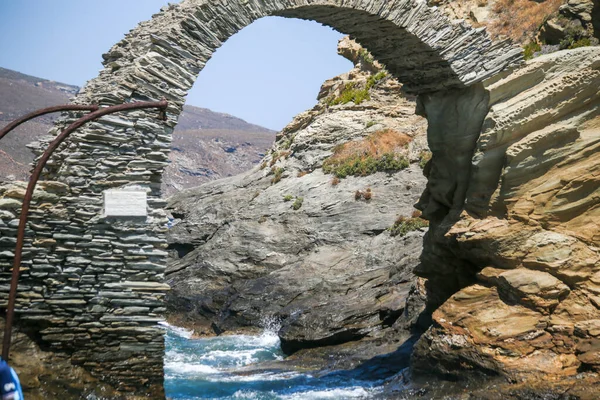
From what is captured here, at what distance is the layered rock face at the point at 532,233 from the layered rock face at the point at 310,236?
5128 millimetres

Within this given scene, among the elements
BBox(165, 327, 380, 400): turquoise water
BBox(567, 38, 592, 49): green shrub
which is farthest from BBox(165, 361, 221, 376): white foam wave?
BBox(567, 38, 592, 49): green shrub

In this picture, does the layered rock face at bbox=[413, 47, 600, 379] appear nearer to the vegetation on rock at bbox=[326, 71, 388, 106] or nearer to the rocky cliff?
the rocky cliff

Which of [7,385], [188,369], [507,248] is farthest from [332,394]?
[7,385]

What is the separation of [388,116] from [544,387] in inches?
842

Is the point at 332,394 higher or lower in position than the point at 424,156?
lower

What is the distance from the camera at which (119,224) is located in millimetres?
8883

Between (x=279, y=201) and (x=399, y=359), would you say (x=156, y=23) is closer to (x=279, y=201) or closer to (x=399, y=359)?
(x=399, y=359)

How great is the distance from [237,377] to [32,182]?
7.94 m

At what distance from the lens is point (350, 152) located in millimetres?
27812

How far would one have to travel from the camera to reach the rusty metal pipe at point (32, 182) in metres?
7.02

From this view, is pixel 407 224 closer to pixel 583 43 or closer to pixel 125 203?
pixel 583 43

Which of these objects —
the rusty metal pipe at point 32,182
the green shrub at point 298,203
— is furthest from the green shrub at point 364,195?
the rusty metal pipe at point 32,182

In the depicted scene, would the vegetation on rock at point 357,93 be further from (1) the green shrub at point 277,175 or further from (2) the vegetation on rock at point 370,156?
(1) the green shrub at point 277,175

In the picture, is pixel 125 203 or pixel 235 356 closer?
pixel 125 203
